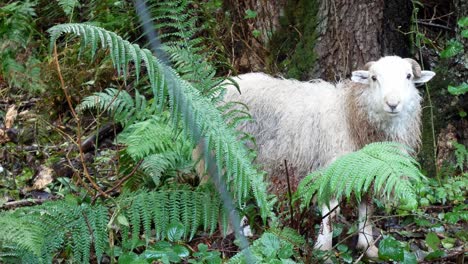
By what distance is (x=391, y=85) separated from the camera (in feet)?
15.3

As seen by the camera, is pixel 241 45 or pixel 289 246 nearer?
pixel 289 246

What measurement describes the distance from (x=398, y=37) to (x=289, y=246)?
3.04 meters

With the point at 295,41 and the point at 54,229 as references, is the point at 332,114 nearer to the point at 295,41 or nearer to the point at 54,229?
the point at 295,41

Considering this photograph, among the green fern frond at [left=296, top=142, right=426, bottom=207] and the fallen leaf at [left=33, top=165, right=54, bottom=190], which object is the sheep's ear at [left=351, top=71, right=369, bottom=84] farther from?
the fallen leaf at [left=33, top=165, right=54, bottom=190]

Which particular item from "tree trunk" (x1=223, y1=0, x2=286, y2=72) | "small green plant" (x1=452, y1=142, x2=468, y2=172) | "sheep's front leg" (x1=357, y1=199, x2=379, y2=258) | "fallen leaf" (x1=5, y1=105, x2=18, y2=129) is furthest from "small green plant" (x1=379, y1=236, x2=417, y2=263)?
"fallen leaf" (x1=5, y1=105, x2=18, y2=129)

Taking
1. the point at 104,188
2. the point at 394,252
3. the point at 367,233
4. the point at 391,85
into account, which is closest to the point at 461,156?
the point at 391,85

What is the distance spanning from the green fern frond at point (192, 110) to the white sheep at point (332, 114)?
4.50 ft

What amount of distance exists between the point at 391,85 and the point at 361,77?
302 millimetres

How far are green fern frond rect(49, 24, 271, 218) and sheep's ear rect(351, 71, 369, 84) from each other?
1621 mm

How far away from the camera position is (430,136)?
5.64 metres

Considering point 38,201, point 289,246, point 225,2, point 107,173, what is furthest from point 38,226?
point 225,2

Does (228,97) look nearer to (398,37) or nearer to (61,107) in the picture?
(398,37)

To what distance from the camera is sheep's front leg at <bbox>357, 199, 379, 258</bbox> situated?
425 centimetres

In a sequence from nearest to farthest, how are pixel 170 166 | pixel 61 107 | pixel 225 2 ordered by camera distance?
pixel 170 166, pixel 61 107, pixel 225 2
